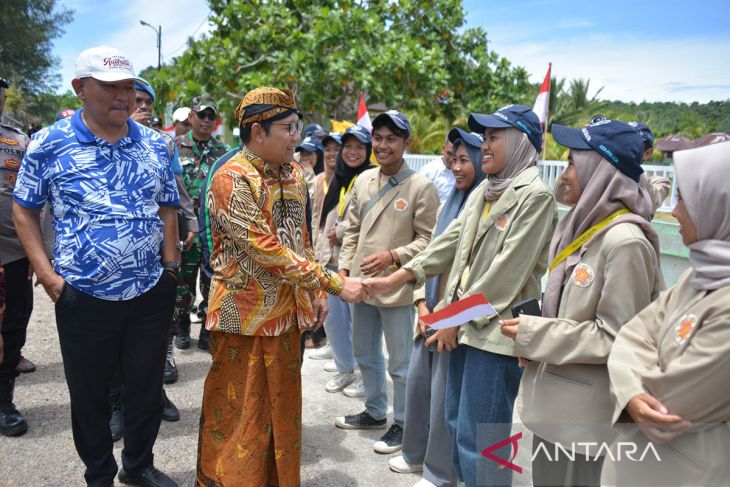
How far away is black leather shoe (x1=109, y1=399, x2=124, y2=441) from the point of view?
3545 mm

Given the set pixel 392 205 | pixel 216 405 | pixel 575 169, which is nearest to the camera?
pixel 575 169

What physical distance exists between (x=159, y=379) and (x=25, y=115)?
3952 centimetres

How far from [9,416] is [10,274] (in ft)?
3.13

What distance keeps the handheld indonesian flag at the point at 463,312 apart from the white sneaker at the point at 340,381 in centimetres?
232

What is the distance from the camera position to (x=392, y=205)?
3.65m

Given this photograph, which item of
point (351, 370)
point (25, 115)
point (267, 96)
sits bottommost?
point (351, 370)

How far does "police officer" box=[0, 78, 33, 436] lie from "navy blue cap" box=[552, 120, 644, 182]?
3.55 m

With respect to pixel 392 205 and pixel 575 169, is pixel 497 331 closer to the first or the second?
pixel 575 169

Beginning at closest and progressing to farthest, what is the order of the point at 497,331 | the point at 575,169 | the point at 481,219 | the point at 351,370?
1. the point at 575,169
2. the point at 497,331
3. the point at 481,219
4. the point at 351,370

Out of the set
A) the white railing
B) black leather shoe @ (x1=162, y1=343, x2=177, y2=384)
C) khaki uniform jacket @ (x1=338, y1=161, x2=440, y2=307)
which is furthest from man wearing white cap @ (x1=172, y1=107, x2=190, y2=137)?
khaki uniform jacket @ (x1=338, y1=161, x2=440, y2=307)

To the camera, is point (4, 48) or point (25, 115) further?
point (25, 115)

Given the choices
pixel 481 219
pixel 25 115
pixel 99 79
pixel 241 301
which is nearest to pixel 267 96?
pixel 99 79

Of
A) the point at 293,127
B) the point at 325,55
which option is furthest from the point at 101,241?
the point at 325,55

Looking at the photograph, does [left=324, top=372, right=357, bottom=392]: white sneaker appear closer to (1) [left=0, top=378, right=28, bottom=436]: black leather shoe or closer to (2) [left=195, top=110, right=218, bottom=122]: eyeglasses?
Answer: (1) [left=0, top=378, right=28, bottom=436]: black leather shoe
